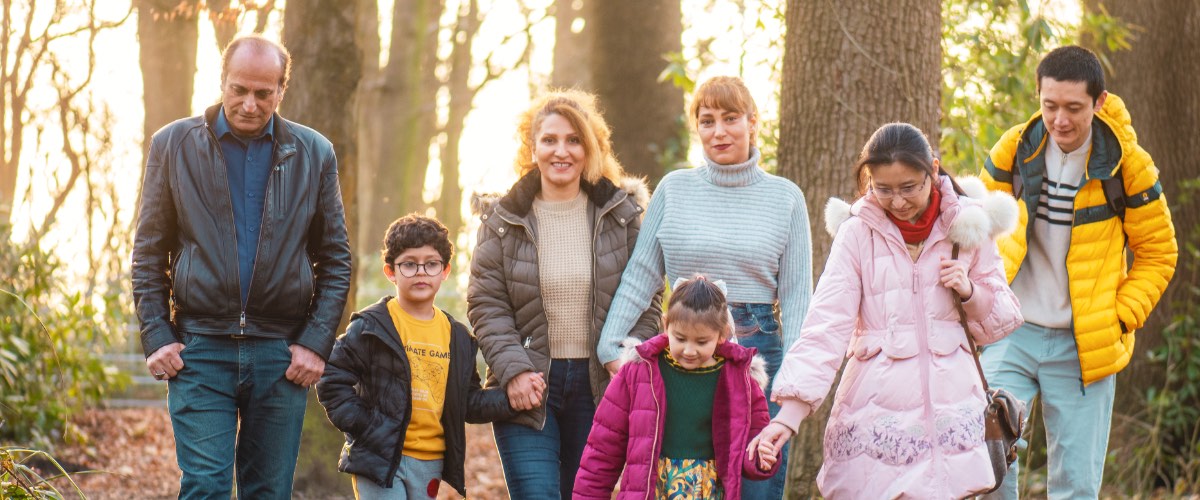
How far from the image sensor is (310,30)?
7758 mm

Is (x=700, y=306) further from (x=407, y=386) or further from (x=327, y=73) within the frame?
(x=327, y=73)

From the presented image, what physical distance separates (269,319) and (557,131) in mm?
1334

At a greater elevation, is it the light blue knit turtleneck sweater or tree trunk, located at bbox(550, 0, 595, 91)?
tree trunk, located at bbox(550, 0, 595, 91)


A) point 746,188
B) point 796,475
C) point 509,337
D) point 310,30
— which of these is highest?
point 310,30

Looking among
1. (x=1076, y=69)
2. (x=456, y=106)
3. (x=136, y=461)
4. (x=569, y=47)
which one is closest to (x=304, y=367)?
(x=1076, y=69)

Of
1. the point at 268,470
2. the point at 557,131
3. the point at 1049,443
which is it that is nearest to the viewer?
the point at 268,470

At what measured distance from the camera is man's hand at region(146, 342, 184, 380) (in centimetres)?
453

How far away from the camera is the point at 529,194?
5145 mm

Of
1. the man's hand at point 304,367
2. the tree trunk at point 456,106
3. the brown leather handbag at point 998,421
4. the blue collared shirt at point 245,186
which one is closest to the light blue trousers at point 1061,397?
the brown leather handbag at point 998,421

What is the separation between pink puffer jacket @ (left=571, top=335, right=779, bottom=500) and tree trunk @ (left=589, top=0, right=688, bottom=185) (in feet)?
20.3

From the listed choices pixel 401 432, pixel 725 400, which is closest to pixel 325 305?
pixel 401 432

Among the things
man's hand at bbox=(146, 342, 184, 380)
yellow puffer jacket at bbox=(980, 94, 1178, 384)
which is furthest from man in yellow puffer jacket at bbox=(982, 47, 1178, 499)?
man's hand at bbox=(146, 342, 184, 380)

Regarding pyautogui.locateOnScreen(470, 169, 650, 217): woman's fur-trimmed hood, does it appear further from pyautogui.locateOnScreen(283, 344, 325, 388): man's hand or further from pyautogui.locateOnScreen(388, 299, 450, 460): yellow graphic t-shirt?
pyautogui.locateOnScreen(283, 344, 325, 388): man's hand

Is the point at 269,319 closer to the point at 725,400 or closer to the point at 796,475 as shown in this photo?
the point at 725,400
